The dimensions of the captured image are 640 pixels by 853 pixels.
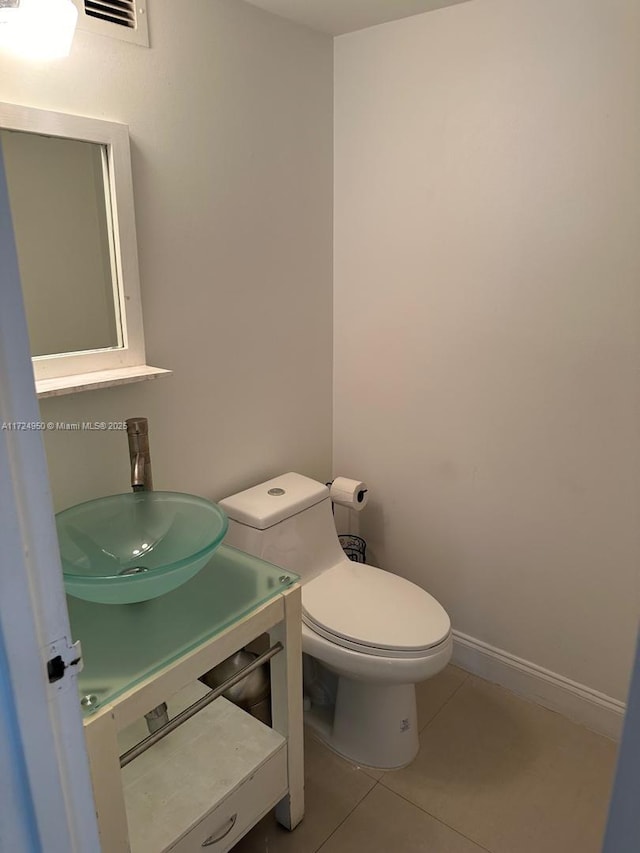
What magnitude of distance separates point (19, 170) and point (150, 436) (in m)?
0.72

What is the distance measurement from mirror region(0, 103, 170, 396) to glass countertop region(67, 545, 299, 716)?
511mm

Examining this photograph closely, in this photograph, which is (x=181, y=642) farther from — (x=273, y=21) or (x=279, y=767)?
(x=273, y=21)

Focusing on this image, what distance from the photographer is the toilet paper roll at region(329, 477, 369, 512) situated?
2.12 meters

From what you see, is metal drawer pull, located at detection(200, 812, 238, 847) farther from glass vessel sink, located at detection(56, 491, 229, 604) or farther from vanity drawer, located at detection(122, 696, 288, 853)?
glass vessel sink, located at detection(56, 491, 229, 604)

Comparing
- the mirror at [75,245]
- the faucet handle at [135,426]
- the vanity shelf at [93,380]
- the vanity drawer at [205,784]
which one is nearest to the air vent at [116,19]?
the mirror at [75,245]

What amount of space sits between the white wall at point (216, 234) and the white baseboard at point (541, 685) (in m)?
0.94

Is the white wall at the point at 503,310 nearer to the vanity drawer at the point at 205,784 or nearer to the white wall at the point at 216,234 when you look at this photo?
the white wall at the point at 216,234

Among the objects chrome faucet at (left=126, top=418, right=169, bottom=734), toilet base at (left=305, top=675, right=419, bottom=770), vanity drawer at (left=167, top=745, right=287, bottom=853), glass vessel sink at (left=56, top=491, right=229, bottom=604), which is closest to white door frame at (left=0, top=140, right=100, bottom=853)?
glass vessel sink at (left=56, top=491, right=229, bottom=604)

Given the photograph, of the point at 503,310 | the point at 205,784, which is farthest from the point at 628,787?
the point at 503,310

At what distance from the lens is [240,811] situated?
1.41m

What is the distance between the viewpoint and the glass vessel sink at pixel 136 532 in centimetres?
139

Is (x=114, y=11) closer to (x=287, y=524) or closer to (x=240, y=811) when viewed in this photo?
(x=287, y=524)

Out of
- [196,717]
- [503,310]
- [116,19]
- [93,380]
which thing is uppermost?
[116,19]

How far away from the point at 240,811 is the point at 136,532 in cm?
70
